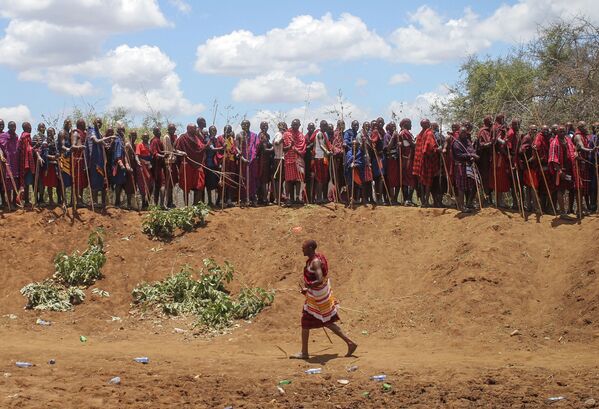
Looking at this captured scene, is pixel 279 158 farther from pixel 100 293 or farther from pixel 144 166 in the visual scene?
pixel 100 293

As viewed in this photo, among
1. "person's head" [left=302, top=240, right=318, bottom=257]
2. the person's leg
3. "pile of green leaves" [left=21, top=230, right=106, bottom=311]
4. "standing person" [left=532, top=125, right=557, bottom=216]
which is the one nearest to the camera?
"person's head" [left=302, top=240, right=318, bottom=257]

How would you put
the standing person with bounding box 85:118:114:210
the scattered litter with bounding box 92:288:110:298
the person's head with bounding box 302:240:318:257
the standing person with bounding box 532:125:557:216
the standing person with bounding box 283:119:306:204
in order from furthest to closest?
the standing person with bounding box 283:119:306:204 → the standing person with bounding box 85:118:114:210 → the standing person with bounding box 532:125:557:216 → the scattered litter with bounding box 92:288:110:298 → the person's head with bounding box 302:240:318:257

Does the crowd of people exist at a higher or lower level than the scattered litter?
higher

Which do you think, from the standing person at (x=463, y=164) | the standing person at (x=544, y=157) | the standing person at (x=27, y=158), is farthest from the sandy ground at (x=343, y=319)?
the standing person at (x=544, y=157)

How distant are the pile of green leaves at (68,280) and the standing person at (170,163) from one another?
1.91 m

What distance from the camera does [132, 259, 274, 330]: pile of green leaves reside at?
1236 centimetres

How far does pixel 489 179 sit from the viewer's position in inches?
584

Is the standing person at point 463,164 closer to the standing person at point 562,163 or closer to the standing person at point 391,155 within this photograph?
the standing person at point 391,155

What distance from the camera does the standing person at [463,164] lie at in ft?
48.0

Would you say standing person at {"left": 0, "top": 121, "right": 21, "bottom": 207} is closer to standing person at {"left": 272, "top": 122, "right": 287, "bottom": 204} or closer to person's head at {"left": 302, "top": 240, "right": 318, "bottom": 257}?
standing person at {"left": 272, "top": 122, "right": 287, "bottom": 204}

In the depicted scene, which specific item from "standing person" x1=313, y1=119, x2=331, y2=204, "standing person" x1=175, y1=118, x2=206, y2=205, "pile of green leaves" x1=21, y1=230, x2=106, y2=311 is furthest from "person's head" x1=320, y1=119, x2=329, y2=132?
"pile of green leaves" x1=21, y1=230, x2=106, y2=311

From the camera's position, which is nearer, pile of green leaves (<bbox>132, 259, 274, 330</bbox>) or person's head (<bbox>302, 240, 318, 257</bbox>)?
person's head (<bbox>302, 240, 318, 257</bbox>)

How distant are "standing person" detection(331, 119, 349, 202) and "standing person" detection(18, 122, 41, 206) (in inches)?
210

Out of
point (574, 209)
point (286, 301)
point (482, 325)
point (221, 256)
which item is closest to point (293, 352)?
point (286, 301)
